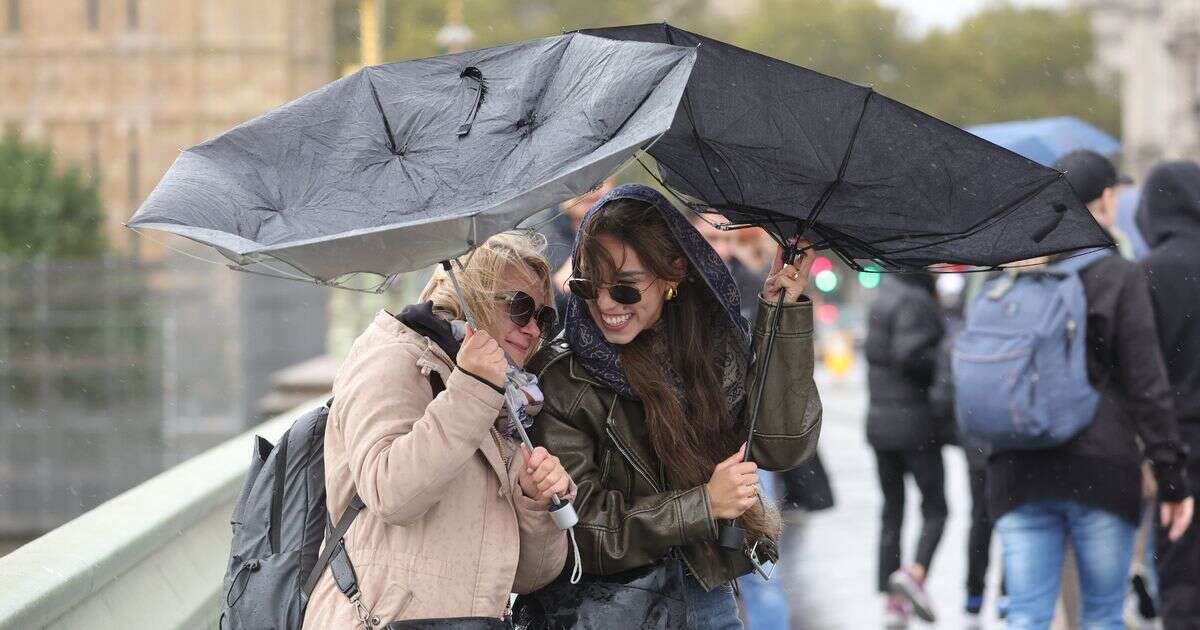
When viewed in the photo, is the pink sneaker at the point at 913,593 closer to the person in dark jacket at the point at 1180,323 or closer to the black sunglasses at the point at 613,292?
the person in dark jacket at the point at 1180,323

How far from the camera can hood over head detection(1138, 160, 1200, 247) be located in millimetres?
6059

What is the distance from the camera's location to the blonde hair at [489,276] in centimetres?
312

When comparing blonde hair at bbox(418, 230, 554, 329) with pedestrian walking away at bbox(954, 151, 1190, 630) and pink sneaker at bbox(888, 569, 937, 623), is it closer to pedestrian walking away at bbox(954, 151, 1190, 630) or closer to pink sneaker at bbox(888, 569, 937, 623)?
pedestrian walking away at bbox(954, 151, 1190, 630)

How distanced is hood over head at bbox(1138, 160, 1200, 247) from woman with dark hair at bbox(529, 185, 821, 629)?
10.2 feet

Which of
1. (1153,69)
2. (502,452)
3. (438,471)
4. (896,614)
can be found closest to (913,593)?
(896,614)

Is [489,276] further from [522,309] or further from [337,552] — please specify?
[337,552]

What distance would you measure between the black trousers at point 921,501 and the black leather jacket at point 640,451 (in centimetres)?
440

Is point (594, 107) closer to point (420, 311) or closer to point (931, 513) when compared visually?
point (420, 311)

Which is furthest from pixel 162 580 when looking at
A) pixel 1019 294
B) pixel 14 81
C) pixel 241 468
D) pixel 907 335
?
pixel 14 81

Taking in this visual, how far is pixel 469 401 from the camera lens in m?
2.86

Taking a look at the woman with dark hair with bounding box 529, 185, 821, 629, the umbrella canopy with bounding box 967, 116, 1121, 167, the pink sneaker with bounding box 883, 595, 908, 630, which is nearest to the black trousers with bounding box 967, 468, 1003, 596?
the pink sneaker with bounding box 883, 595, 908, 630

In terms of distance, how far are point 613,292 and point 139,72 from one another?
7779 centimetres

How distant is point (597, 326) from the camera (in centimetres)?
341

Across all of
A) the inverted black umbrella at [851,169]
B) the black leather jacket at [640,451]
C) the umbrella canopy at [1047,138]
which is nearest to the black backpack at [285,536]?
the black leather jacket at [640,451]
